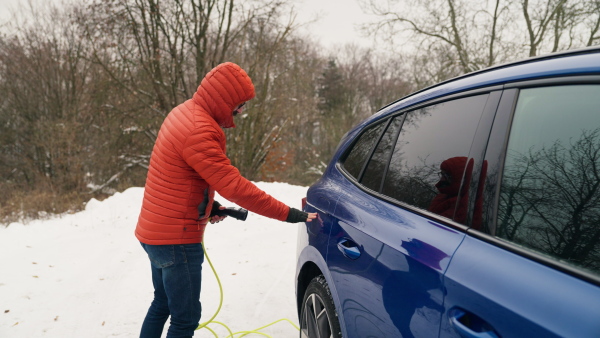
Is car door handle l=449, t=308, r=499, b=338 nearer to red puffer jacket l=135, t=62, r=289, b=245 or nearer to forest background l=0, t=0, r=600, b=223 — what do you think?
red puffer jacket l=135, t=62, r=289, b=245

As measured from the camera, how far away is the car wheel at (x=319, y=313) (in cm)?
197

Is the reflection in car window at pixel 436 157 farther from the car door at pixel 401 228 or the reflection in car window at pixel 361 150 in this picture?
the reflection in car window at pixel 361 150

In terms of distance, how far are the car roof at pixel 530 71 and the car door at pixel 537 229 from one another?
0.03 m

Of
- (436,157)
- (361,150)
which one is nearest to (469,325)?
(436,157)

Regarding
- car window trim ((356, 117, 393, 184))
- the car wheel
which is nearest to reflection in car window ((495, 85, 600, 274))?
car window trim ((356, 117, 393, 184))

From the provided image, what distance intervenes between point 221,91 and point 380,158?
94 cm

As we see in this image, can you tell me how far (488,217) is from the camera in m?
1.17

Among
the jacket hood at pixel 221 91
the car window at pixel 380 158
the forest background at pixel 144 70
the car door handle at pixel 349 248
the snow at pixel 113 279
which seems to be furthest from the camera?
the forest background at pixel 144 70

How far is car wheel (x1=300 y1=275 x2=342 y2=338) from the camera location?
197cm

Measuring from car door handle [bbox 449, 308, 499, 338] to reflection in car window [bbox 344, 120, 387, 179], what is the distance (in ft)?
3.83

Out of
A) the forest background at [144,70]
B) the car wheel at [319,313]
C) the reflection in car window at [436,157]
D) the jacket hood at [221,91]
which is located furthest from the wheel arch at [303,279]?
the forest background at [144,70]

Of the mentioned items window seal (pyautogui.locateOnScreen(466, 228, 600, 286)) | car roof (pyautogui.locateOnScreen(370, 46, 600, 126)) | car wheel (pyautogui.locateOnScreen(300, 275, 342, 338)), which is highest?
car roof (pyautogui.locateOnScreen(370, 46, 600, 126))

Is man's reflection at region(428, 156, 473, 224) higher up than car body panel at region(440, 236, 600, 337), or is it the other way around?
man's reflection at region(428, 156, 473, 224)

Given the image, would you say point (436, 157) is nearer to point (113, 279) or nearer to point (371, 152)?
point (371, 152)
